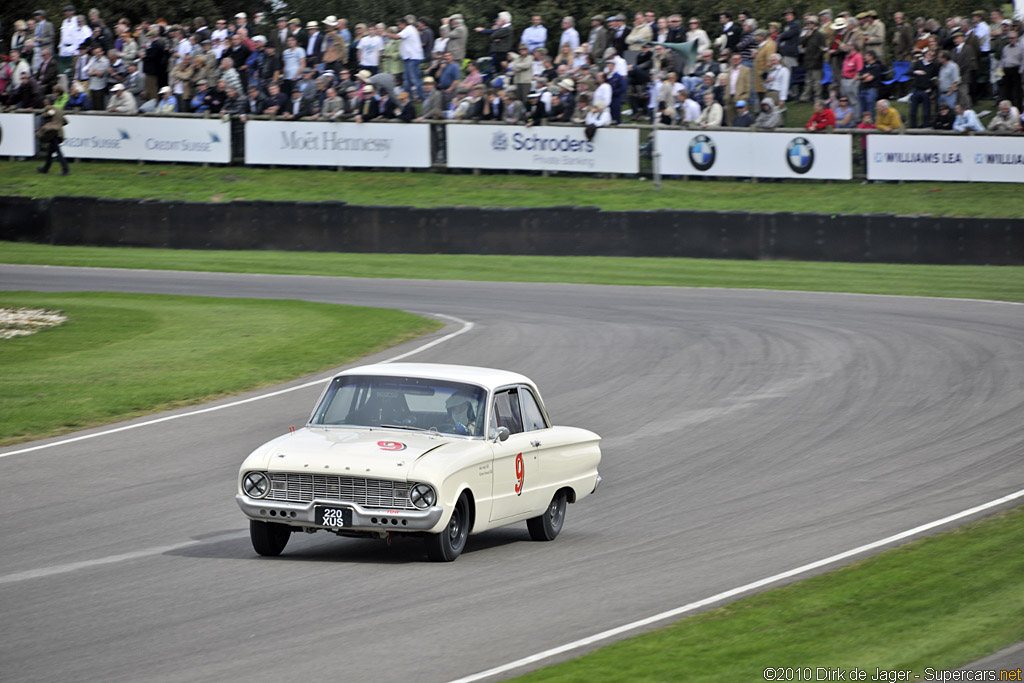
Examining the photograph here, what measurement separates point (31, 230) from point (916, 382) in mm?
21587

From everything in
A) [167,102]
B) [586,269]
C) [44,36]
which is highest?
[44,36]

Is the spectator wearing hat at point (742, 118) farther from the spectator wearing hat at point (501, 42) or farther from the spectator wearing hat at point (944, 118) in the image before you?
the spectator wearing hat at point (501, 42)

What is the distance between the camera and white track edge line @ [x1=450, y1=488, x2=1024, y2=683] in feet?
21.4

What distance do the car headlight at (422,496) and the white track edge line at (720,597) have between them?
1.63 m

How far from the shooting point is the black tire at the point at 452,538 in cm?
855

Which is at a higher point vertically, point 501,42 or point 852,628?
point 501,42

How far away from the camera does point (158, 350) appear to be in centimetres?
1822

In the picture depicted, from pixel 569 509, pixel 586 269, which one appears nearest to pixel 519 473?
pixel 569 509

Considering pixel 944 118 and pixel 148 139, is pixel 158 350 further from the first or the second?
pixel 944 118

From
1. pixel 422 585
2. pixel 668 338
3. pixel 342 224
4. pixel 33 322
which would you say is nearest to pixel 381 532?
pixel 422 585

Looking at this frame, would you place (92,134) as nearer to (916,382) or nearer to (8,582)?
(916,382)

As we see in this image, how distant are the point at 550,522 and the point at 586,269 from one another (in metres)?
18.5

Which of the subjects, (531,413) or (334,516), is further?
(531,413)

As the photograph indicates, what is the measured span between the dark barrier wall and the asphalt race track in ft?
22.8
